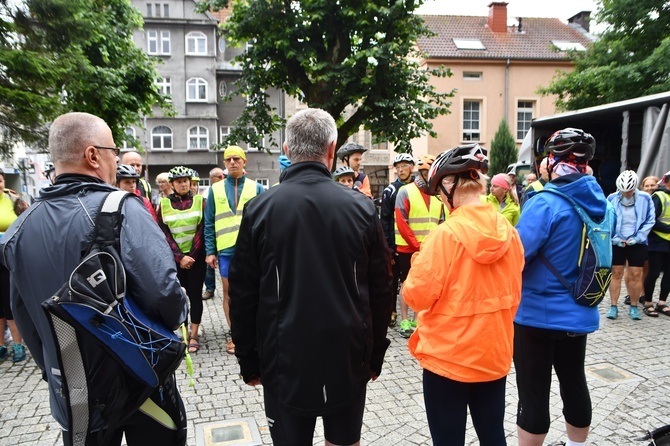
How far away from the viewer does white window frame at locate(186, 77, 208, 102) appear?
35.1 metres

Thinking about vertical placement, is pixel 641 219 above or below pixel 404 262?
above

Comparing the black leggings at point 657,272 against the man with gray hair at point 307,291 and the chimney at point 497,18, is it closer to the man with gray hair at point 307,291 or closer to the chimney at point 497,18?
the man with gray hair at point 307,291

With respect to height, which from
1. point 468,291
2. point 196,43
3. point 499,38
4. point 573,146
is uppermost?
point 196,43

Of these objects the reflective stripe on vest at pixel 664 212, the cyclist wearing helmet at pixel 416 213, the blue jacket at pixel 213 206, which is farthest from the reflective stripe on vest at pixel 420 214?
the reflective stripe on vest at pixel 664 212

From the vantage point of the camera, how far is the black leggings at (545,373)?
2773 millimetres

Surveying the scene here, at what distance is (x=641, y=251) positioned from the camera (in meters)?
6.89

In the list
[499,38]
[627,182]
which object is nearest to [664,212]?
[627,182]

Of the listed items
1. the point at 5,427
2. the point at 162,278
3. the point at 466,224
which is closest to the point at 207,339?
the point at 5,427

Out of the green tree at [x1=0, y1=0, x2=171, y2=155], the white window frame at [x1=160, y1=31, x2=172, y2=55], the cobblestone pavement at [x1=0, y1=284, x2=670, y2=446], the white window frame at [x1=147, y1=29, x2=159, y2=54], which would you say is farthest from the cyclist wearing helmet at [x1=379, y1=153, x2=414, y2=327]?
the white window frame at [x1=147, y1=29, x2=159, y2=54]

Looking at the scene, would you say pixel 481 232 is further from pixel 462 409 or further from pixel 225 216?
pixel 225 216

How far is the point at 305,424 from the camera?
2.21m

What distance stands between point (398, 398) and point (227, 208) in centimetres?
265

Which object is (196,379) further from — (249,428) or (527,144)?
(527,144)

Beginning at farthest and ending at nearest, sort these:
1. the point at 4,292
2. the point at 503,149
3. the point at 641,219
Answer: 1. the point at 503,149
2. the point at 641,219
3. the point at 4,292
